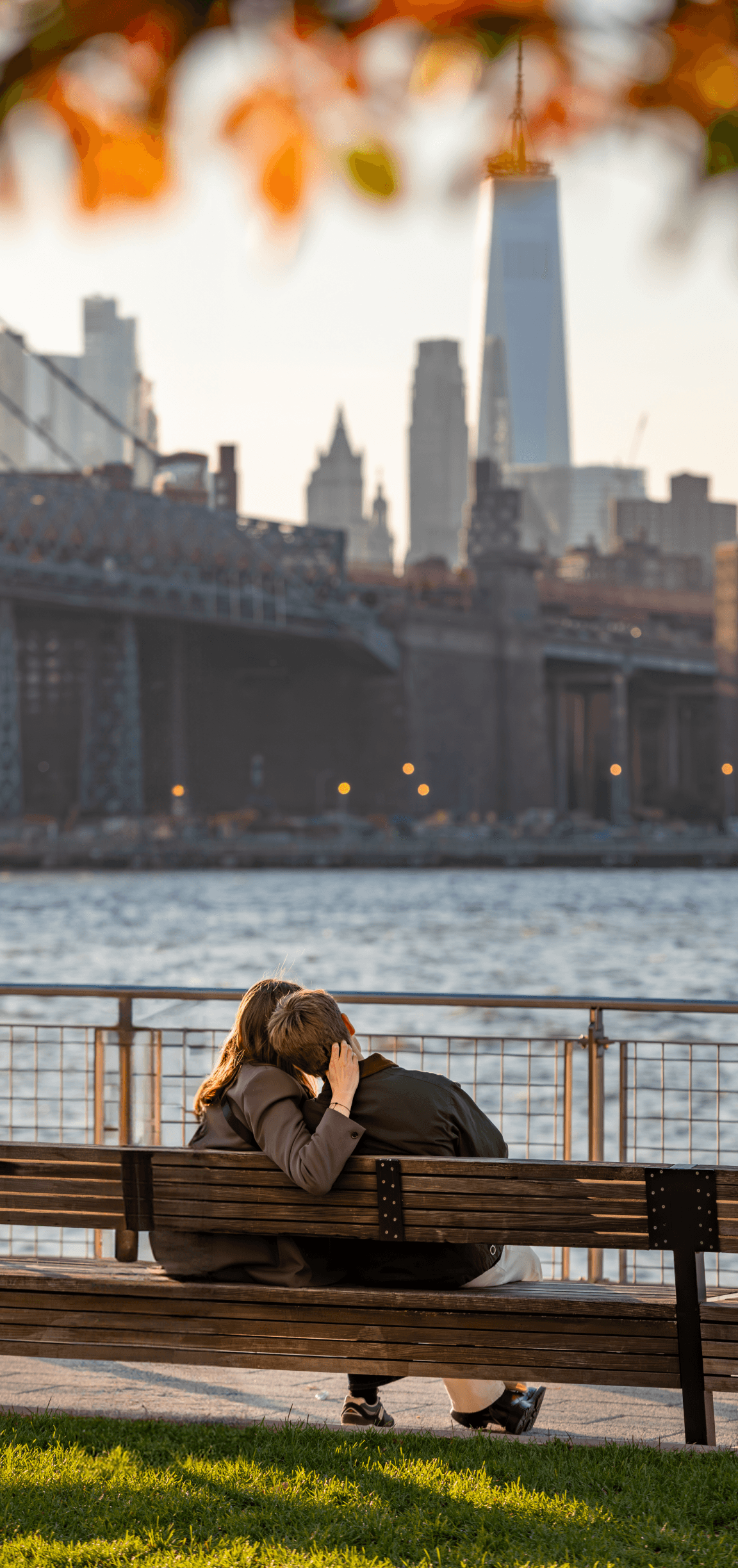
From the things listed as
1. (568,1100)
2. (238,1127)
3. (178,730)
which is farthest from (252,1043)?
(178,730)

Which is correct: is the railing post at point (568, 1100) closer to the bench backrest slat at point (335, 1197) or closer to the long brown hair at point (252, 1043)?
the long brown hair at point (252, 1043)

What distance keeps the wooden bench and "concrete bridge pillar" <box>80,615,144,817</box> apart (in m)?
77.0

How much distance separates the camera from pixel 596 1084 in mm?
5152

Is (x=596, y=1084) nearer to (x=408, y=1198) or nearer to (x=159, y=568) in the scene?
(x=408, y=1198)

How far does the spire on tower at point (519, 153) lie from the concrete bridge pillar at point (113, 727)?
78.1 metres

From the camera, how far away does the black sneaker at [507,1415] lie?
11.8ft

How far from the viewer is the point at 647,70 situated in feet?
7.23

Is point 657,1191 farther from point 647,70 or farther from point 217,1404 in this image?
point 647,70

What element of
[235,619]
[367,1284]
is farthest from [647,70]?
[235,619]

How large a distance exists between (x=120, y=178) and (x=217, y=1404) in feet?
9.29

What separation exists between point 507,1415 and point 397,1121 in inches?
30.7

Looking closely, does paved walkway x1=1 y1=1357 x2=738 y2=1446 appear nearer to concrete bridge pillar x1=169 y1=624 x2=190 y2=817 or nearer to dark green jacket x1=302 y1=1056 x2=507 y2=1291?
dark green jacket x1=302 y1=1056 x2=507 y2=1291

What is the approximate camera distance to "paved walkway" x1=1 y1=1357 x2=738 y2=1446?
3.78 meters

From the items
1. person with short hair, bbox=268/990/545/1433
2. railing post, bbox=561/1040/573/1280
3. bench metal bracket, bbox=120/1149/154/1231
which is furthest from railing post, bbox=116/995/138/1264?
person with short hair, bbox=268/990/545/1433
